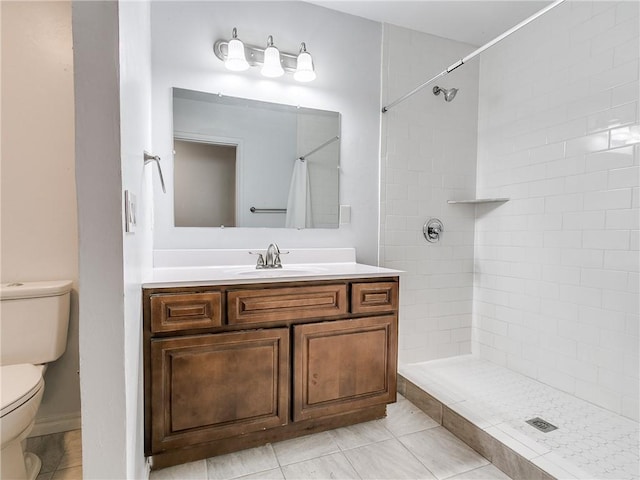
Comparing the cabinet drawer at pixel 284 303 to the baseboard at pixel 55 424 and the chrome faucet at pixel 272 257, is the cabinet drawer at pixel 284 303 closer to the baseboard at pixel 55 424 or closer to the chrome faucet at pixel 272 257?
the chrome faucet at pixel 272 257

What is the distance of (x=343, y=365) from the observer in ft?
5.45

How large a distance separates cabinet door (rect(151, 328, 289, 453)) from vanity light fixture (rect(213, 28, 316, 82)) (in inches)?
57.1

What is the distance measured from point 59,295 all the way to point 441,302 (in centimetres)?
233

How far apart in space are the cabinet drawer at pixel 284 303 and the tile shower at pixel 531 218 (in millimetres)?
830

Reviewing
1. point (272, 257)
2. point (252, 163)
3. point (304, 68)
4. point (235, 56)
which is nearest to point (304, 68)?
point (304, 68)

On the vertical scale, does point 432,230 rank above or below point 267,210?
below

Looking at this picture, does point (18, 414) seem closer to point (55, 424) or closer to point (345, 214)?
point (55, 424)

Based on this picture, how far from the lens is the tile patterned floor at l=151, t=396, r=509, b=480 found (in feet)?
4.69

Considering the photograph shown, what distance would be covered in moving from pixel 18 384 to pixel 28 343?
1.05 ft

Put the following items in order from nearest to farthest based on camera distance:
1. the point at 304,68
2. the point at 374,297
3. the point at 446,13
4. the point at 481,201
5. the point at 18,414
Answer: the point at 18,414 → the point at 374,297 → the point at 304,68 → the point at 446,13 → the point at 481,201

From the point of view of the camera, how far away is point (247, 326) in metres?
1.49

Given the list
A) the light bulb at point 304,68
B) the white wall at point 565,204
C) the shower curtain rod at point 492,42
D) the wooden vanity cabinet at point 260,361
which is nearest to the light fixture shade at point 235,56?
the light bulb at point 304,68

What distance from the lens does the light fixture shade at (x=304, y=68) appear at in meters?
1.97

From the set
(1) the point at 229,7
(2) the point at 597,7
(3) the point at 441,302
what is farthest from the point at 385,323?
(2) the point at 597,7
